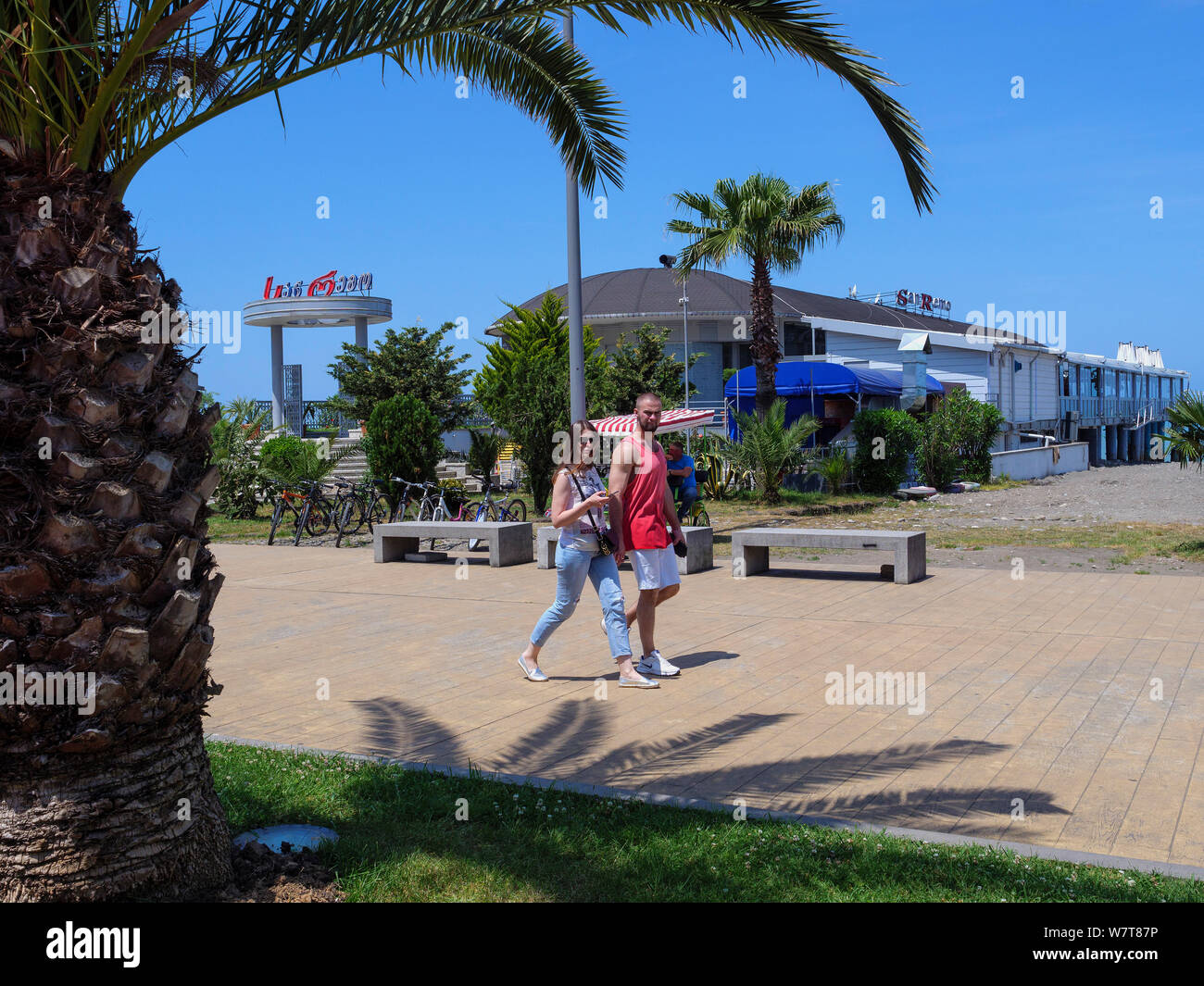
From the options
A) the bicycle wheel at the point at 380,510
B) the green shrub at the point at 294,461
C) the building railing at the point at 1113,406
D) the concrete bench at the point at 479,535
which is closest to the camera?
the concrete bench at the point at 479,535

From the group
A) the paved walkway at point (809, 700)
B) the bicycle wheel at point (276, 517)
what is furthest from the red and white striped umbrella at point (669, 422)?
the paved walkway at point (809, 700)

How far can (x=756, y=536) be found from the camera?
12.9 metres

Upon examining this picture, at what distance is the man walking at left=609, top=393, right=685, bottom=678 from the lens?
24.7 ft

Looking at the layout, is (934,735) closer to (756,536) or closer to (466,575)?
(756,536)

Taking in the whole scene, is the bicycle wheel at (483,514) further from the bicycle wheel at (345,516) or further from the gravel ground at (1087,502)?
the gravel ground at (1087,502)

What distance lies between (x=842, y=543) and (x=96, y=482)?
10.1m

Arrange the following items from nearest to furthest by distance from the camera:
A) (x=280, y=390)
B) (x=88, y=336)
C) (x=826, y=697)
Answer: (x=88, y=336)
(x=826, y=697)
(x=280, y=390)

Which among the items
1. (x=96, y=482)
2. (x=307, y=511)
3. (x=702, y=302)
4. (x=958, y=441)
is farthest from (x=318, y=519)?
(x=702, y=302)

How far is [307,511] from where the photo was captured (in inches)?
736

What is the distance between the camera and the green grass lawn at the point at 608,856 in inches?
152

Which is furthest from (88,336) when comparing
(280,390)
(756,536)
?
(280,390)

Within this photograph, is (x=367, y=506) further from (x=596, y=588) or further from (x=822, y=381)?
(x=822, y=381)

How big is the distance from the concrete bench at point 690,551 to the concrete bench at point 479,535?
517mm
